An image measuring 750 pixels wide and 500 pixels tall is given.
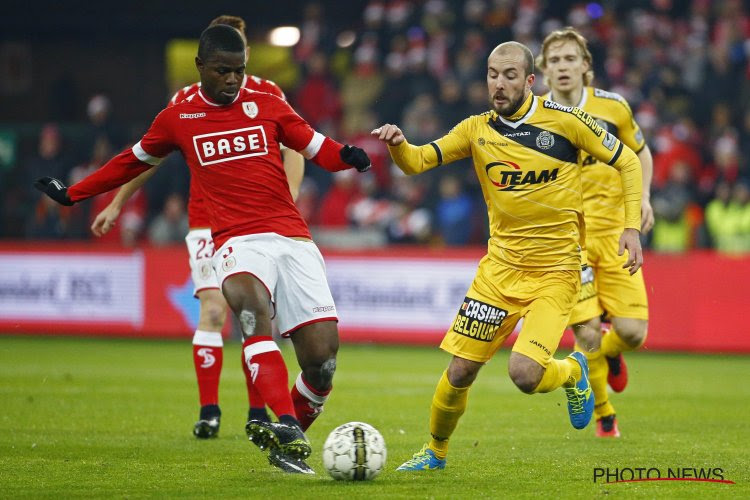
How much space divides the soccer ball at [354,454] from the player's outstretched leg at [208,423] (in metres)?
2.20

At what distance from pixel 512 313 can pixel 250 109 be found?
1.97 metres

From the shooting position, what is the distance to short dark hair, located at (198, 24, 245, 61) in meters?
7.12

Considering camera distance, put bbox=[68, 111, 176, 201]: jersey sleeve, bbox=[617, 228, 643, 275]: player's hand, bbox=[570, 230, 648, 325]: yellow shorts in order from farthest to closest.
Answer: bbox=[570, 230, 648, 325]: yellow shorts, bbox=[68, 111, 176, 201]: jersey sleeve, bbox=[617, 228, 643, 275]: player's hand

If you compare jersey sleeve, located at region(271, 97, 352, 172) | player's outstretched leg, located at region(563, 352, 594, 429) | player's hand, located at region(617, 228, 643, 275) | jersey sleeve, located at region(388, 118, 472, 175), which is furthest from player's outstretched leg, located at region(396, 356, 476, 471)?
jersey sleeve, located at region(271, 97, 352, 172)

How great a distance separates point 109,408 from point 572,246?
482 cm

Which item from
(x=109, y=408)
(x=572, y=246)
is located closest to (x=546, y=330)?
(x=572, y=246)

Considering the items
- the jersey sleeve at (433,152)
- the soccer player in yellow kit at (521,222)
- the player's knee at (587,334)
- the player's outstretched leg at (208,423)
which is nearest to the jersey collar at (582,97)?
the player's knee at (587,334)

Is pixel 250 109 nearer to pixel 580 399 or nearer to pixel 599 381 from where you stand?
pixel 580 399

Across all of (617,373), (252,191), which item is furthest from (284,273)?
(617,373)

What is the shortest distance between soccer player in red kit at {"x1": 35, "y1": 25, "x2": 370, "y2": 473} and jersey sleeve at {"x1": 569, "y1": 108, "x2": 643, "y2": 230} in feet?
4.38

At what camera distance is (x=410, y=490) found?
649cm

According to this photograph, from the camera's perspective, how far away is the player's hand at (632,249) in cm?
704

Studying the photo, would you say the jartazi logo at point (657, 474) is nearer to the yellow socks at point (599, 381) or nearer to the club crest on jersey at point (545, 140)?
the yellow socks at point (599, 381)

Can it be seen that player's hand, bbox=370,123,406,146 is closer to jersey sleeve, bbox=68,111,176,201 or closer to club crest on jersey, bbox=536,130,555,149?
club crest on jersey, bbox=536,130,555,149
